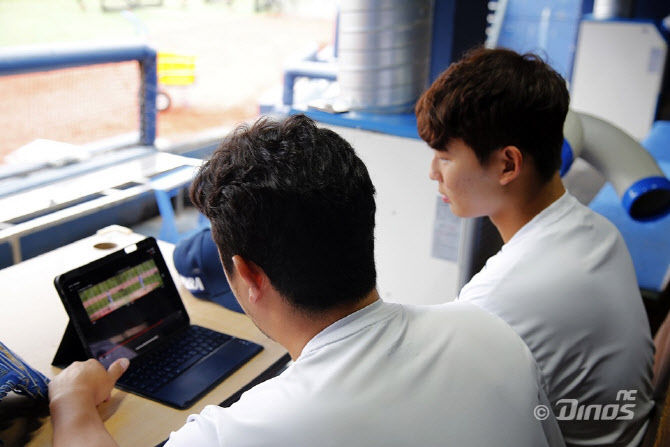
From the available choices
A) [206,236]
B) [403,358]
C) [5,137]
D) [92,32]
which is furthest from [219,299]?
[92,32]

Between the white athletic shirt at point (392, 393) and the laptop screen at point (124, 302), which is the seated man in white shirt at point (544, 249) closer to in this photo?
the white athletic shirt at point (392, 393)

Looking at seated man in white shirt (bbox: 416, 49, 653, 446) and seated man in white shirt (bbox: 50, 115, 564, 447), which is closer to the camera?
seated man in white shirt (bbox: 50, 115, 564, 447)

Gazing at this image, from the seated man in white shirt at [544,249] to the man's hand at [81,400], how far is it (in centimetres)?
65

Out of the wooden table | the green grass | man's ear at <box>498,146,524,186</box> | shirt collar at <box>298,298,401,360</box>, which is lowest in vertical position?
the wooden table

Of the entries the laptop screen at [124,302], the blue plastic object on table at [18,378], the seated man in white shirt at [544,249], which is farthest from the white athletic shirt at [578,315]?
the blue plastic object on table at [18,378]

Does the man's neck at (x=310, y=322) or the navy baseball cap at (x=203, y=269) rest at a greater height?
the man's neck at (x=310, y=322)

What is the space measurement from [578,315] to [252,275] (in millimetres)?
605

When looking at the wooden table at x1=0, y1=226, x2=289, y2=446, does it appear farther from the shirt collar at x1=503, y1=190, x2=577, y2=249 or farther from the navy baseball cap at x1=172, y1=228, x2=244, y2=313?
the shirt collar at x1=503, y1=190, x2=577, y2=249

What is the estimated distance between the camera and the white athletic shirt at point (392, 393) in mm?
643

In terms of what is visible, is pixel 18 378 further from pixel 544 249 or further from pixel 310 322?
pixel 544 249

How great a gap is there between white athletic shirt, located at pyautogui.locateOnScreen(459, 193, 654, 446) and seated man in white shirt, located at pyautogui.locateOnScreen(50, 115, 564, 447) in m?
0.24

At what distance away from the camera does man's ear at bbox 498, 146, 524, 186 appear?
1.21 metres

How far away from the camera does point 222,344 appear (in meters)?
1.27

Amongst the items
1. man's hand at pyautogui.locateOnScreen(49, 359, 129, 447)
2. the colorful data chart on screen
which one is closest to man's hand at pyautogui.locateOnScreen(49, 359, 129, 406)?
man's hand at pyautogui.locateOnScreen(49, 359, 129, 447)
